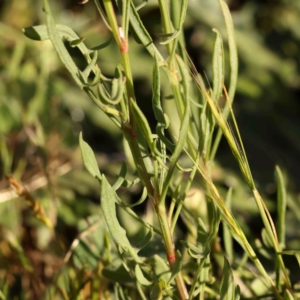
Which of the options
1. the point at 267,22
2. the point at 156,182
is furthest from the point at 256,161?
the point at 156,182

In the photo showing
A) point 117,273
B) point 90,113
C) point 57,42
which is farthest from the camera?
point 90,113

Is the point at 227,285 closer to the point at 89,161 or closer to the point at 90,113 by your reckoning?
the point at 89,161

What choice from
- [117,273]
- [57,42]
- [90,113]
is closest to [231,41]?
[57,42]

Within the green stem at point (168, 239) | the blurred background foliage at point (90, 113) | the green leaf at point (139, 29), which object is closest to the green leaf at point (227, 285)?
the green stem at point (168, 239)

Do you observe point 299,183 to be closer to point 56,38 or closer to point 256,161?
point 256,161

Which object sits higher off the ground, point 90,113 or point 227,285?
point 227,285

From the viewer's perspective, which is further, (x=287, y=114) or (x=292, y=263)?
(x=287, y=114)
